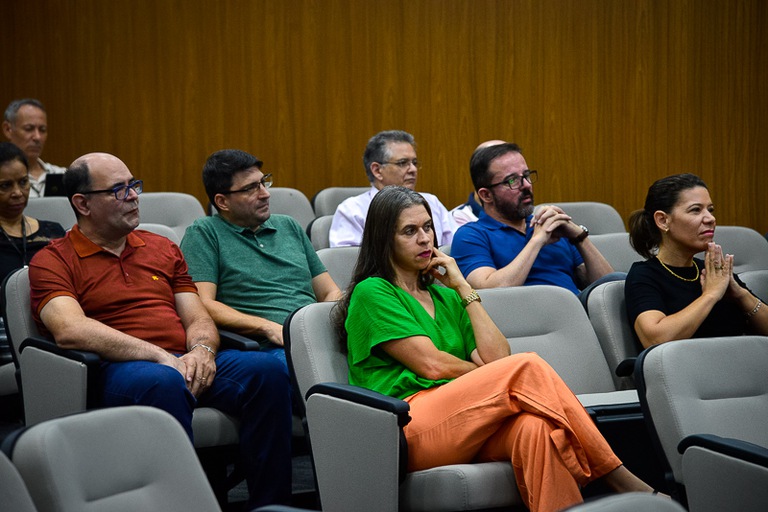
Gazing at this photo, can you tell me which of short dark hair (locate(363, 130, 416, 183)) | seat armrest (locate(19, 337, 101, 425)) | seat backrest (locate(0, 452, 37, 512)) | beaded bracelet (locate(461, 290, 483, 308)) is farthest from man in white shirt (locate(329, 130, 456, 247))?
seat backrest (locate(0, 452, 37, 512))

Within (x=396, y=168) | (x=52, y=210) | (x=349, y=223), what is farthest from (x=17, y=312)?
(x=396, y=168)

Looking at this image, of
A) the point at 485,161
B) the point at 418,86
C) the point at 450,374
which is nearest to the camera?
the point at 450,374

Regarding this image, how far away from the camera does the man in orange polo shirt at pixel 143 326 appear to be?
2.77m

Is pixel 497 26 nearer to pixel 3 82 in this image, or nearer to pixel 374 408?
pixel 3 82

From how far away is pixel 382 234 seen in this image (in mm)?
2818

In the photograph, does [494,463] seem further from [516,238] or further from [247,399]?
[516,238]

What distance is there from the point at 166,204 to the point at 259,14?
145 centimetres

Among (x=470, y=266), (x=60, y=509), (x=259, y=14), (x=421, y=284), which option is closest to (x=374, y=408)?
(x=421, y=284)

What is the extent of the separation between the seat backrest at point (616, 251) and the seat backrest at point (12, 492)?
302 cm

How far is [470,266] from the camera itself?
362 centimetres

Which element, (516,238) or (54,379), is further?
(516,238)

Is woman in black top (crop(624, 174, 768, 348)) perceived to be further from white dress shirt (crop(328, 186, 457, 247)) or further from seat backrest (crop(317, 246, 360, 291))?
white dress shirt (crop(328, 186, 457, 247))

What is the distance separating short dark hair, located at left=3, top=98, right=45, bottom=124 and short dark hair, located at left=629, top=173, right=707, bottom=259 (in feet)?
10.1

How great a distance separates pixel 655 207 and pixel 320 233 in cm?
158
